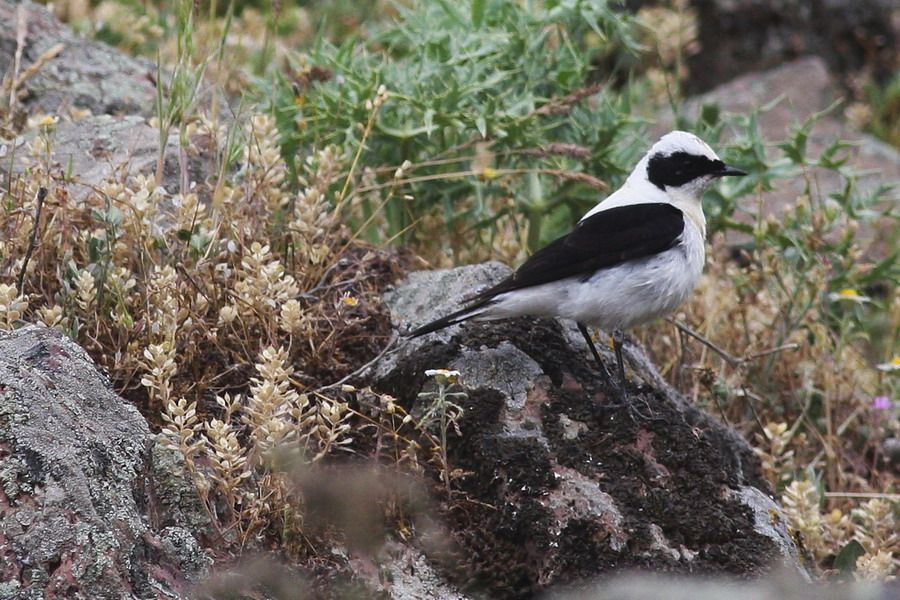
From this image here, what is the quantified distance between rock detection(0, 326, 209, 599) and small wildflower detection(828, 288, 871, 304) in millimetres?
3510

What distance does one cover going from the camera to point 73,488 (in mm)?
3184

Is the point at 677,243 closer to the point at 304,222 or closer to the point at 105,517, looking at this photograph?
the point at 304,222

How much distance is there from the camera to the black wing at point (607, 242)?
4.68 metres

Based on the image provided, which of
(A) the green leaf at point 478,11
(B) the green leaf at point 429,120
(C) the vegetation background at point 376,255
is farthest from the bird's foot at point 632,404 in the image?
(A) the green leaf at point 478,11

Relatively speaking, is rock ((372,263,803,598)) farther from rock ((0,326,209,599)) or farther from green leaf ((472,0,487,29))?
green leaf ((472,0,487,29))

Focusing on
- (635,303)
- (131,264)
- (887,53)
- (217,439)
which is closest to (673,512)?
(635,303)

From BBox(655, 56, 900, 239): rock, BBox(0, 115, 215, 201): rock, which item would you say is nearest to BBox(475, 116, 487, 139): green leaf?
BBox(0, 115, 215, 201): rock

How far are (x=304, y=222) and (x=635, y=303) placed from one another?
131cm

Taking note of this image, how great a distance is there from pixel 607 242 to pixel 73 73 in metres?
3.04

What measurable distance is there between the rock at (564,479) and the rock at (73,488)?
98 centimetres

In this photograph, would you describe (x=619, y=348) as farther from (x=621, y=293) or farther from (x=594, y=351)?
(x=621, y=293)

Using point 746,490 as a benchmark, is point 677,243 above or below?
above

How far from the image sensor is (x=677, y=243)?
489 centimetres

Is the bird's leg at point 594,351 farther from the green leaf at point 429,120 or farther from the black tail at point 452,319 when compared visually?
the green leaf at point 429,120
